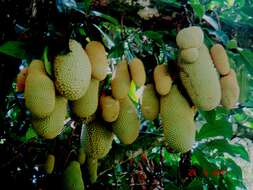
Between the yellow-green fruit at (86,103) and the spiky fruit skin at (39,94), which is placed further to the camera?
the yellow-green fruit at (86,103)

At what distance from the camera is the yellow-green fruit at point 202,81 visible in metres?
0.96

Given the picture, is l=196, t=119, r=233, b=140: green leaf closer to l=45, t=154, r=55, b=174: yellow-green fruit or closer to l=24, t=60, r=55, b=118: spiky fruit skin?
l=45, t=154, r=55, b=174: yellow-green fruit

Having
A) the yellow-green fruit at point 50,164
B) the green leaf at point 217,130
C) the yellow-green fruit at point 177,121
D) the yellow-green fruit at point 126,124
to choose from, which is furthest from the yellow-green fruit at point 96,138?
the green leaf at point 217,130

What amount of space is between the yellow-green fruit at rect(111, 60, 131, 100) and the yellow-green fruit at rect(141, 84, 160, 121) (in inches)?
2.1

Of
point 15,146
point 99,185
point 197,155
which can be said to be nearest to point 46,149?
point 15,146

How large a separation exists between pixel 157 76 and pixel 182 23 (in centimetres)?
17

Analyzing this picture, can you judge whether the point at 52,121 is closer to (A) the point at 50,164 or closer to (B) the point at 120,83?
(B) the point at 120,83

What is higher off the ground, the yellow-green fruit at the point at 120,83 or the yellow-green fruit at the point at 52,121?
the yellow-green fruit at the point at 120,83

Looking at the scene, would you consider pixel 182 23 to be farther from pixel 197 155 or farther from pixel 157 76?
pixel 197 155

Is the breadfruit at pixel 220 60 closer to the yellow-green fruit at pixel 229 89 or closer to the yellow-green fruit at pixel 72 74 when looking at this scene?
the yellow-green fruit at pixel 229 89

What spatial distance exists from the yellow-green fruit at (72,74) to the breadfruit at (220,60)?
333 millimetres

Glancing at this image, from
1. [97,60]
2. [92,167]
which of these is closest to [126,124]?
[97,60]

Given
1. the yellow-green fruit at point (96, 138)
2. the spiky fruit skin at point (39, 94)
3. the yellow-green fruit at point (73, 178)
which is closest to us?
the spiky fruit skin at point (39, 94)

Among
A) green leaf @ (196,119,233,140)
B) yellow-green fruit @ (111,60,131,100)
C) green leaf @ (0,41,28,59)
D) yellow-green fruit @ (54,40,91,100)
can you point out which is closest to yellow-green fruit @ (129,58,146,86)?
yellow-green fruit @ (111,60,131,100)
